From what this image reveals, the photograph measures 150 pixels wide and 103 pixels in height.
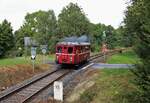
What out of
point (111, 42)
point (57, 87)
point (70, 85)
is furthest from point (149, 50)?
point (111, 42)

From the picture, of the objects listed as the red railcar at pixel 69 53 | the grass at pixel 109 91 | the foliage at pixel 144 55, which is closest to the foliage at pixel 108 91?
the grass at pixel 109 91

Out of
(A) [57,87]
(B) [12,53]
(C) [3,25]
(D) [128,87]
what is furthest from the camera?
(C) [3,25]

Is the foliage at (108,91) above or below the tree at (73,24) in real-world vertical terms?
below

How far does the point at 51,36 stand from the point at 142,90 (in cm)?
6276

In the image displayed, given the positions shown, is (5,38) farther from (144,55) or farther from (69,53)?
(144,55)

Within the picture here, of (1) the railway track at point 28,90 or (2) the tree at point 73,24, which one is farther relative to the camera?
(2) the tree at point 73,24

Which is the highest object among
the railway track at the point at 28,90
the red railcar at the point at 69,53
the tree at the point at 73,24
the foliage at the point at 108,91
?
the tree at the point at 73,24

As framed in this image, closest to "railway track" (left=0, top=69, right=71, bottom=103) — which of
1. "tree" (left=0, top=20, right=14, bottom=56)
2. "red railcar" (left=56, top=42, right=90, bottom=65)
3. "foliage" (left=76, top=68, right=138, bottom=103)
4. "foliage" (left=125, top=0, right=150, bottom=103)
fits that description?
"foliage" (left=76, top=68, right=138, bottom=103)

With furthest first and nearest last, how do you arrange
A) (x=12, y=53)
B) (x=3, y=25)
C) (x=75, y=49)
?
1. (x=3, y=25)
2. (x=12, y=53)
3. (x=75, y=49)

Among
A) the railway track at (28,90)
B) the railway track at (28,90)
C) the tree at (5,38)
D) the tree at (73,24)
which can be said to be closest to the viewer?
the railway track at (28,90)

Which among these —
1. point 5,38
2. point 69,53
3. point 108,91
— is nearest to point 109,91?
point 108,91

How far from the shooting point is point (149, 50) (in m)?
10.7

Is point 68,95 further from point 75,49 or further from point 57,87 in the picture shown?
point 75,49

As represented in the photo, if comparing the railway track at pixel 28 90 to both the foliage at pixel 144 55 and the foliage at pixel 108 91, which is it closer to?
the foliage at pixel 108 91
